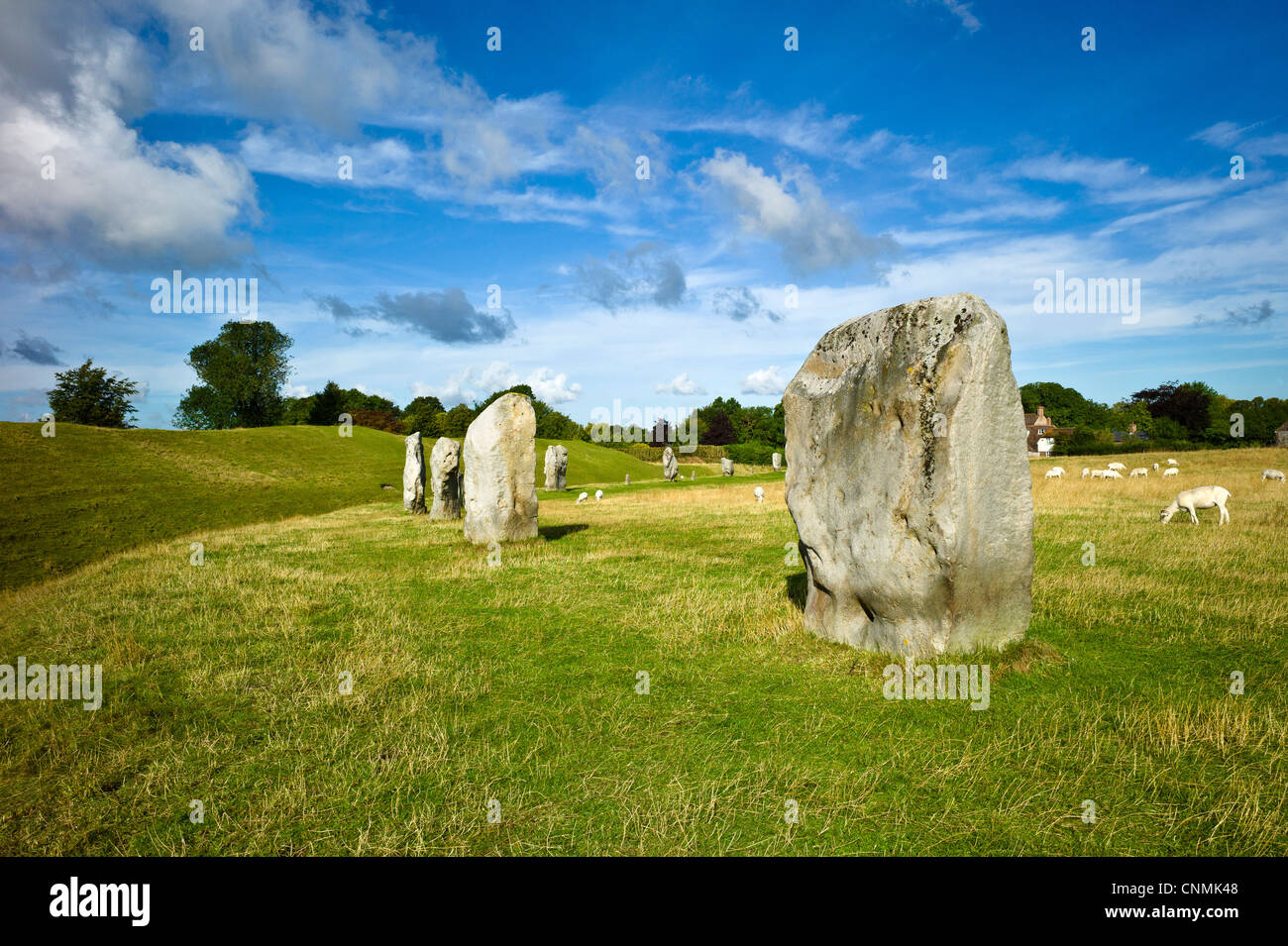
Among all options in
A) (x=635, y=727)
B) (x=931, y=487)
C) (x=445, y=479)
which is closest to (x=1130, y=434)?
(x=445, y=479)

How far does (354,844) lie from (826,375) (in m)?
7.38

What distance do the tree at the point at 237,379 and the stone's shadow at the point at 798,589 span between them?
8501 centimetres

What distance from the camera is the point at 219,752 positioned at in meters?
5.82

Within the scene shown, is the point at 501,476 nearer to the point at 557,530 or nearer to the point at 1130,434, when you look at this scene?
the point at 557,530

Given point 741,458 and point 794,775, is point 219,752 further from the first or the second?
point 741,458

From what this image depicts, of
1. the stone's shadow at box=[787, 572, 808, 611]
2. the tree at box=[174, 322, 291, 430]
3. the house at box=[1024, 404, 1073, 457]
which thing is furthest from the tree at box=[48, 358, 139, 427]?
the house at box=[1024, 404, 1073, 457]

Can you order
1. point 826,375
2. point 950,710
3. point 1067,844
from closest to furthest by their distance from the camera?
point 1067,844 → point 950,710 → point 826,375

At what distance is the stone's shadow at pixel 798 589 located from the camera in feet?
34.6

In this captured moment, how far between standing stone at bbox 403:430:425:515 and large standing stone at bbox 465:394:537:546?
10818 millimetres

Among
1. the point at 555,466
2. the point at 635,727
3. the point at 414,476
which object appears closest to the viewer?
the point at 635,727

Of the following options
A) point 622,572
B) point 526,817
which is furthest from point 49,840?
point 622,572

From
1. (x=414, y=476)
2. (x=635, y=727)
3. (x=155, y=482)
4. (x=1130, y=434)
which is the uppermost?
(x=1130, y=434)

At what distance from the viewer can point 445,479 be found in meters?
25.3

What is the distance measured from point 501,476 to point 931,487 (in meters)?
13.1
